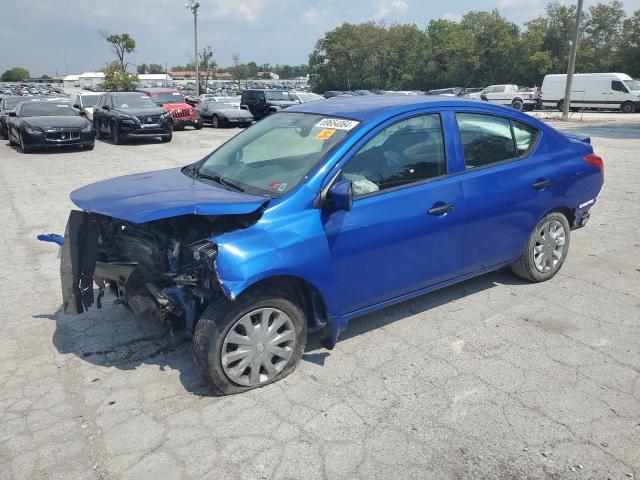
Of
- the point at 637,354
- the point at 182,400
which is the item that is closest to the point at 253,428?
the point at 182,400

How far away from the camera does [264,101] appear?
27109 mm

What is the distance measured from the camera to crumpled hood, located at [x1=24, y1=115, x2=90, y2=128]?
14.5 metres

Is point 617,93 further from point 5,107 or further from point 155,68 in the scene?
point 155,68

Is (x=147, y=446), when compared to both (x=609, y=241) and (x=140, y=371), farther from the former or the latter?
(x=609, y=241)

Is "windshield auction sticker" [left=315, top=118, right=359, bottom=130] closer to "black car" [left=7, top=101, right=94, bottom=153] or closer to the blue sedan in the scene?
the blue sedan

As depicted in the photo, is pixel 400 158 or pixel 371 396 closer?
pixel 371 396

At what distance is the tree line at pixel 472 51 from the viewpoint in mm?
54281

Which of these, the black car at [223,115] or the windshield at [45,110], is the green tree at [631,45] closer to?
the black car at [223,115]

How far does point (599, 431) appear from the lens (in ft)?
9.68

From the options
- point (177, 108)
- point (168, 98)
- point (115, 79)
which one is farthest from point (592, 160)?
point (115, 79)

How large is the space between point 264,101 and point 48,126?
13974 millimetres

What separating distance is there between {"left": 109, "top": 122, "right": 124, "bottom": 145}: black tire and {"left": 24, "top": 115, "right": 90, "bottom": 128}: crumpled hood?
4.23ft

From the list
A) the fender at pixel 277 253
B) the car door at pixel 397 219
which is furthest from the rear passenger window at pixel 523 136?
the fender at pixel 277 253

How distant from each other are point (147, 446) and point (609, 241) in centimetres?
554
